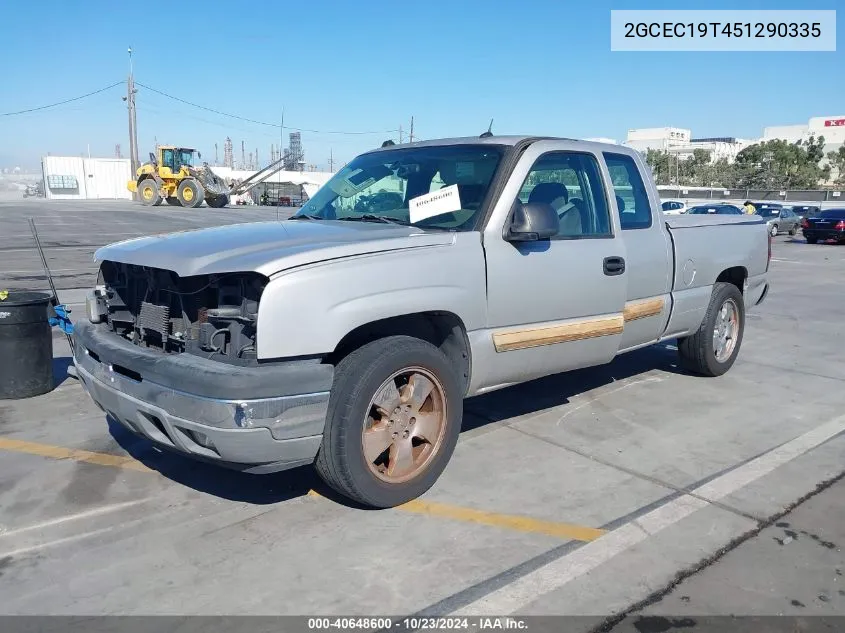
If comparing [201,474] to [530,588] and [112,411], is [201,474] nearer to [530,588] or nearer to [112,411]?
[112,411]

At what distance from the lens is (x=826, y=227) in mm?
26625

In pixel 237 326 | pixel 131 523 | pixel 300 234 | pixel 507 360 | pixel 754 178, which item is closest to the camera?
pixel 237 326

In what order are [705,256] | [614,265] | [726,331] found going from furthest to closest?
[726,331], [705,256], [614,265]

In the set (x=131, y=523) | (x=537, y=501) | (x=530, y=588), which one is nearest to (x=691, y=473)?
(x=537, y=501)

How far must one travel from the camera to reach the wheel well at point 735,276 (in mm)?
6527

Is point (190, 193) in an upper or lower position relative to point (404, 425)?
upper

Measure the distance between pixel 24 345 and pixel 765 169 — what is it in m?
78.6

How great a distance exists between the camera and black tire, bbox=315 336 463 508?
133 inches

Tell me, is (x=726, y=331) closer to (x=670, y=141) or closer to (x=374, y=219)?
(x=374, y=219)

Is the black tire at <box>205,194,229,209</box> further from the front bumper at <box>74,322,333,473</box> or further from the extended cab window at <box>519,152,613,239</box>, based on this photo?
the front bumper at <box>74,322,333,473</box>

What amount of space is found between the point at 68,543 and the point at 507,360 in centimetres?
247

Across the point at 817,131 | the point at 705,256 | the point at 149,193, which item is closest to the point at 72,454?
the point at 705,256

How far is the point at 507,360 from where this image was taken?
4.20 m

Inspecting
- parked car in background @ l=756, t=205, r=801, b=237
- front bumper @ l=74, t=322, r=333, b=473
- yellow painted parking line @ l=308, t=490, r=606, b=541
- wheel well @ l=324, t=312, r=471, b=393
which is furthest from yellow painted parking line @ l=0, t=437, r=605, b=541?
parked car in background @ l=756, t=205, r=801, b=237
